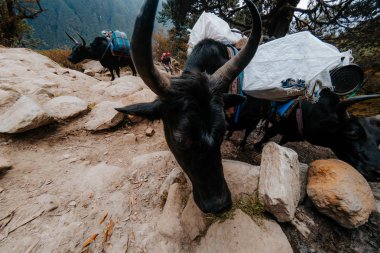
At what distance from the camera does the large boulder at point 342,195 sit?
6.25 feet

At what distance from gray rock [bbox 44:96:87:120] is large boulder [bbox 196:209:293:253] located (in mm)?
4112

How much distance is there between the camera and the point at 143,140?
14.5 ft

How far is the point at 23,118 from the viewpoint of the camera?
3.50 metres

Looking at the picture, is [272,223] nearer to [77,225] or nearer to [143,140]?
[77,225]

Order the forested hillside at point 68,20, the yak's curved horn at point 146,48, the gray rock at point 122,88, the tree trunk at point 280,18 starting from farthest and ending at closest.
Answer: the forested hillside at point 68,20 → the tree trunk at point 280,18 → the gray rock at point 122,88 → the yak's curved horn at point 146,48

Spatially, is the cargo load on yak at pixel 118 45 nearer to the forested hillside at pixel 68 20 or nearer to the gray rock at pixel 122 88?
the gray rock at pixel 122 88

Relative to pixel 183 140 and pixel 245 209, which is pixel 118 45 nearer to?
pixel 183 140

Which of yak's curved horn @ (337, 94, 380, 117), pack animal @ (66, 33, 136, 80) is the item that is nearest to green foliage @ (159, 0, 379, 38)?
pack animal @ (66, 33, 136, 80)

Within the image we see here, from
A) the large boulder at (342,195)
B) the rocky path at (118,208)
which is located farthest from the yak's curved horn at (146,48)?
the large boulder at (342,195)

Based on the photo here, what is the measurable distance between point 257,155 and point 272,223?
2.60 m

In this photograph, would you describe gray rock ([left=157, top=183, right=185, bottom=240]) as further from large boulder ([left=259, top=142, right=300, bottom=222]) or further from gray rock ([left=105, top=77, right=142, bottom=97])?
gray rock ([left=105, top=77, right=142, bottom=97])

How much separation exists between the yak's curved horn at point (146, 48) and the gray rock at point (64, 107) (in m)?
3.55

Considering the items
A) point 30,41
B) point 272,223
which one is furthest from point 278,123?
point 30,41

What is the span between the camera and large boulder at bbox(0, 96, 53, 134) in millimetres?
3441
